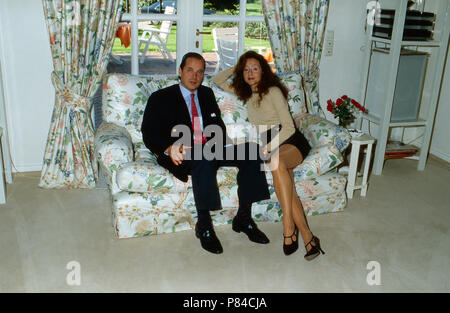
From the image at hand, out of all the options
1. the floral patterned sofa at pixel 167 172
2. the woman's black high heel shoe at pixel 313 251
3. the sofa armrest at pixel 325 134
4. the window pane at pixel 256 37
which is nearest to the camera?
the woman's black high heel shoe at pixel 313 251

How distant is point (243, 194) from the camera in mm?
2652

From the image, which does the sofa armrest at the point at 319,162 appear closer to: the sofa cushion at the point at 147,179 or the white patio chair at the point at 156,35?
the sofa cushion at the point at 147,179

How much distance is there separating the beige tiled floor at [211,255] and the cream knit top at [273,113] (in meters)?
0.59

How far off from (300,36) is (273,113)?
1037 millimetres

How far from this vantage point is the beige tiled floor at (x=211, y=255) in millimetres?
2281

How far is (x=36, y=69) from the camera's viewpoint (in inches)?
129

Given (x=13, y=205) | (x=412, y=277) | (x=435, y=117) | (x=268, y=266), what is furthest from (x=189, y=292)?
(x=435, y=117)

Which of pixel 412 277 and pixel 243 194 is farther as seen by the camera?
pixel 243 194

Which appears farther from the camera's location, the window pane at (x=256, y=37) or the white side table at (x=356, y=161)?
the window pane at (x=256, y=37)

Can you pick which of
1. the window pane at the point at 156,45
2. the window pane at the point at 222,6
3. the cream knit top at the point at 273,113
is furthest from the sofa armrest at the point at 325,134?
the window pane at the point at 156,45

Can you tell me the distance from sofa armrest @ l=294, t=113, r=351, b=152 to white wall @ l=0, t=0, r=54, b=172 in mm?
1917

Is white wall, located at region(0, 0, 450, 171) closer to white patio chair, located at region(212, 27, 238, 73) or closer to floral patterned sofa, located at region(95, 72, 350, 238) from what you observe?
floral patterned sofa, located at region(95, 72, 350, 238)

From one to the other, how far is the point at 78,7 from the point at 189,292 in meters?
2.02

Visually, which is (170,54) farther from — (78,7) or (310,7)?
(310,7)
